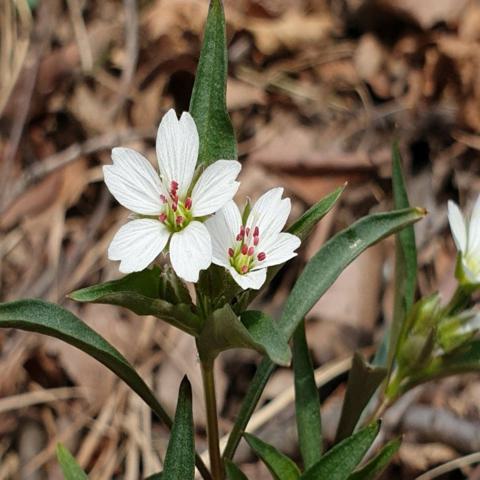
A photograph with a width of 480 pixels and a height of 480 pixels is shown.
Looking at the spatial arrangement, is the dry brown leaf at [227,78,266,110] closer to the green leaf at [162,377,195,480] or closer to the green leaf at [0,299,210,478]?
the green leaf at [0,299,210,478]

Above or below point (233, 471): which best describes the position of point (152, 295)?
above

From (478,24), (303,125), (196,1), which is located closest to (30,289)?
(303,125)

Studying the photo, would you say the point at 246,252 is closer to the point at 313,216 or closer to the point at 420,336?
the point at 313,216

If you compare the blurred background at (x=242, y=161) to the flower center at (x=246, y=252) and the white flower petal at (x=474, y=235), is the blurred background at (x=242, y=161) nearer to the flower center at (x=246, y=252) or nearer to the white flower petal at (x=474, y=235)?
the white flower petal at (x=474, y=235)

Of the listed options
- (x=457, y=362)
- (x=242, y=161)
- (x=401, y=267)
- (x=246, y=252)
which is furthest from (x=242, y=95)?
(x=246, y=252)

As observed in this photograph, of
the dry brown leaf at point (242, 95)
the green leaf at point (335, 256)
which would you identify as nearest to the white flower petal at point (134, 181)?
the green leaf at point (335, 256)
